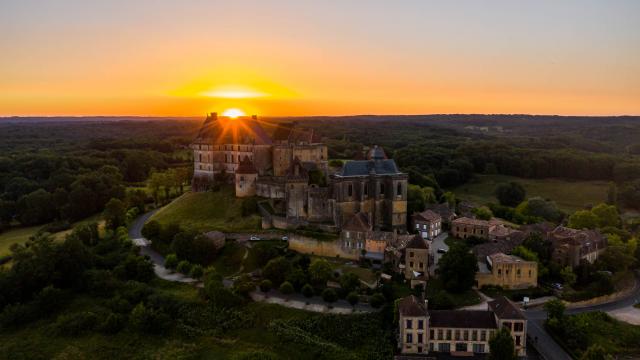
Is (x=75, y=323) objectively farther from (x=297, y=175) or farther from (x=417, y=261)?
(x=417, y=261)

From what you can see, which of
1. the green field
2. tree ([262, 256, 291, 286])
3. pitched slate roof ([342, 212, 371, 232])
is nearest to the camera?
tree ([262, 256, 291, 286])

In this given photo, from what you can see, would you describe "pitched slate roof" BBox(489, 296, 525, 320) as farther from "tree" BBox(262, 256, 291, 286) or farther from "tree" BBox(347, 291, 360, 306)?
"tree" BBox(262, 256, 291, 286)

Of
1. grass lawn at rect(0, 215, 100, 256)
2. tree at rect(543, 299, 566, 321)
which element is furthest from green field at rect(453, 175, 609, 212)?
grass lawn at rect(0, 215, 100, 256)

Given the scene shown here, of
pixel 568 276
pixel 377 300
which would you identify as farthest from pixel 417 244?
pixel 568 276

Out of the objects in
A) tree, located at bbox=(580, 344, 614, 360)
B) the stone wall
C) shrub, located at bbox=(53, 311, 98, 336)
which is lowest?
shrub, located at bbox=(53, 311, 98, 336)

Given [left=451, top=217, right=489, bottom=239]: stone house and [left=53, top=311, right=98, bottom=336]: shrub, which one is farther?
[left=451, top=217, right=489, bottom=239]: stone house

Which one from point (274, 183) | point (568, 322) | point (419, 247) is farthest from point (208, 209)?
point (568, 322)
